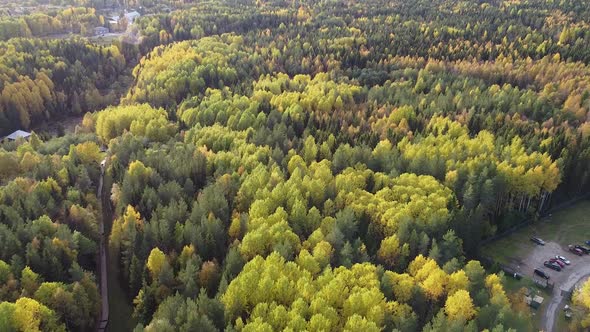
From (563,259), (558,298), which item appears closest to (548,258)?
(563,259)

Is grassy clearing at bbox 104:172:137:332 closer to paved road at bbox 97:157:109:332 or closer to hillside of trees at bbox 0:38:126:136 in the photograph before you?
paved road at bbox 97:157:109:332

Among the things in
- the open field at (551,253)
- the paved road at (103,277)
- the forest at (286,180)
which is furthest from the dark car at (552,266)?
the paved road at (103,277)

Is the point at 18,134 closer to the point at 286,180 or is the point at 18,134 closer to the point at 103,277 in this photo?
the point at 103,277

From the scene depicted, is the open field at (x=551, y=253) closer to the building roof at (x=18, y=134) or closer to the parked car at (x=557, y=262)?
the parked car at (x=557, y=262)

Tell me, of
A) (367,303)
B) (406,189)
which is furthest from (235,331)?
(406,189)

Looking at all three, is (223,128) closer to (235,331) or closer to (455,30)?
(235,331)

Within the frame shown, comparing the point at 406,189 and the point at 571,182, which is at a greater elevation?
the point at 406,189

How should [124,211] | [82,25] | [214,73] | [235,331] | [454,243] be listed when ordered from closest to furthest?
[235,331] < [454,243] < [124,211] < [214,73] < [82,25]

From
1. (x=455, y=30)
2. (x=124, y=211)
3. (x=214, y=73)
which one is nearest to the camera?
(x=124, y=211)
